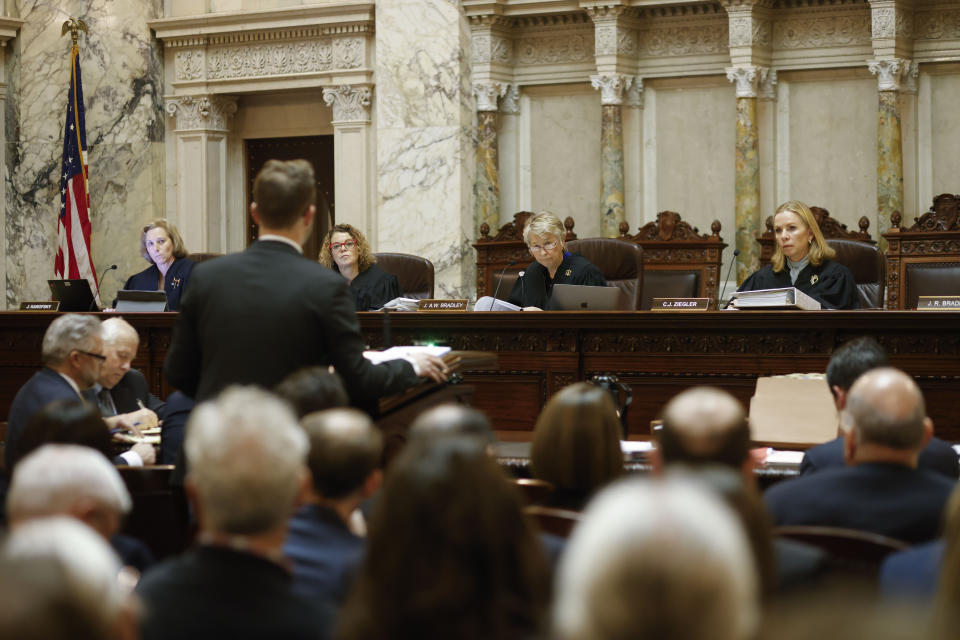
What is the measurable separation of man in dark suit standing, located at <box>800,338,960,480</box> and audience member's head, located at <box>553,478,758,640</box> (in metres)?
2.17

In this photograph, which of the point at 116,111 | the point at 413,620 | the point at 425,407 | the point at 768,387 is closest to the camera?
the point at 413,620

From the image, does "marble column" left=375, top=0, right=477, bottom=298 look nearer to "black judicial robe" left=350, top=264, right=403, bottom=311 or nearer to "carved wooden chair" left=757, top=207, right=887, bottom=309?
"black judicial robe" left=350, top=264, right=403, bottom=311

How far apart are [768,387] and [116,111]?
8123 mm

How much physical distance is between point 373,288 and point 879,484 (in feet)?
16.3

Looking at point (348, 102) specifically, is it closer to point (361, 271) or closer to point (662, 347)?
point (361, 271)

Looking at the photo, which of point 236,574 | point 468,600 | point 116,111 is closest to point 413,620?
point 468,600

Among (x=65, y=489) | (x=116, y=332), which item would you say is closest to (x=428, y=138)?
(x=116, y=332)

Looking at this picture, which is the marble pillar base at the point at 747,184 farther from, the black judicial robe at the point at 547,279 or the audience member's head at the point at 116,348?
the audience member's head at the point at 116,348

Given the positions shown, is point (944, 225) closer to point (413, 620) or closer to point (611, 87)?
point (611, 87)

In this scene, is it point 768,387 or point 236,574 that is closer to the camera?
point 236,574

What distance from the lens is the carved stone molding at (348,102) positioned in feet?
33.6

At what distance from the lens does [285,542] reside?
2236 mm

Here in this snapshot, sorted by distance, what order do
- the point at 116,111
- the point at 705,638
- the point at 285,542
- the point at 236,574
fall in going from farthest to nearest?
the point at 116,111, the point at 285,542, the point at 236,574, the point at 705,638

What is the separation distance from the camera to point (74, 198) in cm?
1009
